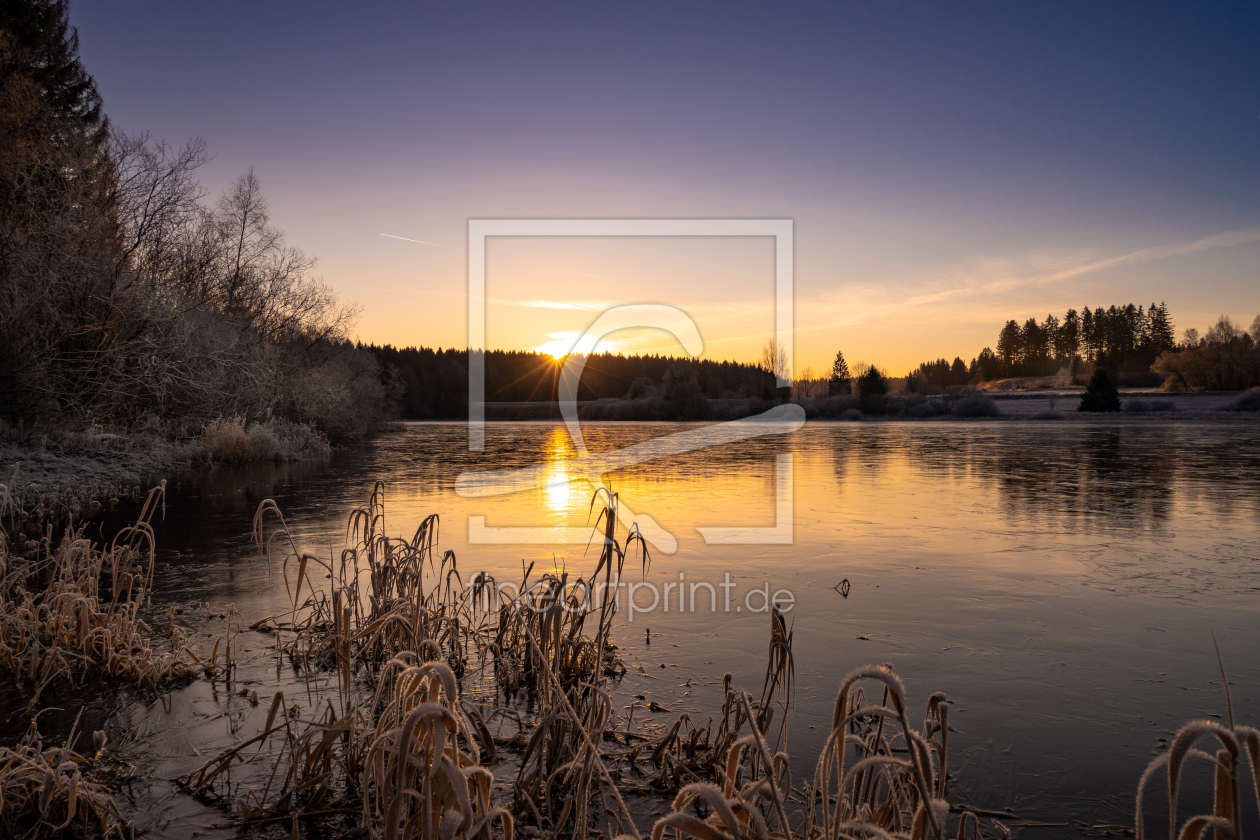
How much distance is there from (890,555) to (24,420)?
753 inches

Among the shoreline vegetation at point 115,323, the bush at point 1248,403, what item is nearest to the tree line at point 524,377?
the bush at point 1248,403

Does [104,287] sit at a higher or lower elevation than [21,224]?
lower

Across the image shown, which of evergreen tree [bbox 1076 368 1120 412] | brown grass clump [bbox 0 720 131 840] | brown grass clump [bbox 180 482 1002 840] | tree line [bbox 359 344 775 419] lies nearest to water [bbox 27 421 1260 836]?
brown grass clump [bbox 0 720 131 840]

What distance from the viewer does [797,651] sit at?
21.4 ft

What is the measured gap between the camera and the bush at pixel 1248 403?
51.8 metres

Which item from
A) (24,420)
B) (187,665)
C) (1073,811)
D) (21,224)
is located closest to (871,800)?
(1073,811)

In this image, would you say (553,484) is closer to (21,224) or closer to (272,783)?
(21,224)

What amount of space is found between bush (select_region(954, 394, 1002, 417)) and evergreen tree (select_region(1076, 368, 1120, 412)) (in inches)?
229

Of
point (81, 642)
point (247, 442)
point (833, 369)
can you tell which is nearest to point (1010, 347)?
point (833, 369)

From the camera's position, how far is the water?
486cm

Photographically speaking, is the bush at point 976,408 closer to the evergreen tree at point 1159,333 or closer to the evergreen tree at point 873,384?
the evergreen tree at point 873,384

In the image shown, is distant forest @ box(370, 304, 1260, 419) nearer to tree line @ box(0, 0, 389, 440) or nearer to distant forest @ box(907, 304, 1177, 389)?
distant forest @ box(907, 304, 1177, 389)

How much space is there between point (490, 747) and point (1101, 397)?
208 ft

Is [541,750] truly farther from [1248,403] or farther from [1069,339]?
[1069,339]
